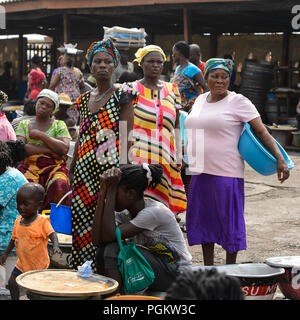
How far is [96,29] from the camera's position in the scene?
2114cm

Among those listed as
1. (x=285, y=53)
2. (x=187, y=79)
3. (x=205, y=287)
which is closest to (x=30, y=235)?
(x=205, y=287)

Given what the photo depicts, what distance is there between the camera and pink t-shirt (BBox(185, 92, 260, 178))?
438 centimetres

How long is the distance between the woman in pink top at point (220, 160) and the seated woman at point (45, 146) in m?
1.39

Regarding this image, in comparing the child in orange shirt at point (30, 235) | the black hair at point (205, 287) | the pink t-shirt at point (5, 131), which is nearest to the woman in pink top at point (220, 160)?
the child in orange shirt at point (30, 235)

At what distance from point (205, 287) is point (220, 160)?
2.58 m

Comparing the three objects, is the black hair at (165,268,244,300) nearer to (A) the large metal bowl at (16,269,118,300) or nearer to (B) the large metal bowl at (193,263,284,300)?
(A) the large metal bowl at (16,269,118,300)

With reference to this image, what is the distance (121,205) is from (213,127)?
1166 millimetres

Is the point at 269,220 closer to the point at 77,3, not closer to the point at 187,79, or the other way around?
the point at 187,79

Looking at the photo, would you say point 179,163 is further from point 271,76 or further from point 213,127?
point 271,76

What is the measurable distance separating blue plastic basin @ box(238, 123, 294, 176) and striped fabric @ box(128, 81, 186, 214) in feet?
2.45

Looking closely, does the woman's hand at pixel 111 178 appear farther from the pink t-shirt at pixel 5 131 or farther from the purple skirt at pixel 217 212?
the pink t-shirt at pixel 5 131

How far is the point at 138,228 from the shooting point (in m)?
3.49

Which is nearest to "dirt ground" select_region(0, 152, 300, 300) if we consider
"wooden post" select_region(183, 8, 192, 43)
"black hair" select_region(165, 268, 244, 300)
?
"black hair" select_region(165, 268, 244, 300)

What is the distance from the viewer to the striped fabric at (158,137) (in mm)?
4863
